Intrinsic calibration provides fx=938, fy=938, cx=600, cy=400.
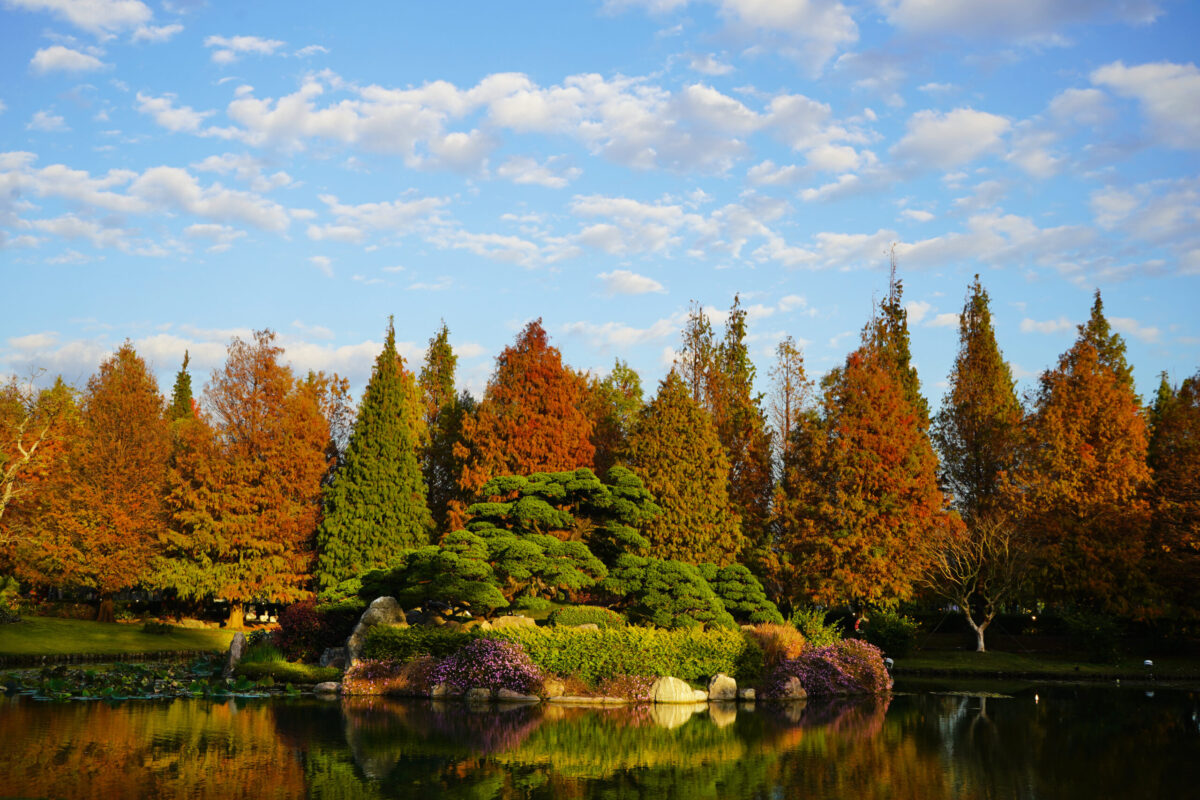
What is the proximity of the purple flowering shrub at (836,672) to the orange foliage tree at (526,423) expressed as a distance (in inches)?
637

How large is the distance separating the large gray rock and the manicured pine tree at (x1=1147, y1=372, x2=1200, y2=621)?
25.0 meters

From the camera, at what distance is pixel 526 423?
39.9 metres

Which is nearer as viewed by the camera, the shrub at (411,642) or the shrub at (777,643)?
the shrub at (411,642)

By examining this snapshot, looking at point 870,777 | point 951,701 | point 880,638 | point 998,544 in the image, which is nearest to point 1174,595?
point 998,544

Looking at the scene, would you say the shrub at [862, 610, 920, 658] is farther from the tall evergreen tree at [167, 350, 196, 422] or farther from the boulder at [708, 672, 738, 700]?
the tall evergreen tree at [167, 350, 196, 422]

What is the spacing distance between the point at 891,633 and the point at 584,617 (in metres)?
15.2

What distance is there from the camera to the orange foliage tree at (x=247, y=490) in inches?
1532

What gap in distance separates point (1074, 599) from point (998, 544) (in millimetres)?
3425

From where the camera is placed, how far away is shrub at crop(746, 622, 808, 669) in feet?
82.5

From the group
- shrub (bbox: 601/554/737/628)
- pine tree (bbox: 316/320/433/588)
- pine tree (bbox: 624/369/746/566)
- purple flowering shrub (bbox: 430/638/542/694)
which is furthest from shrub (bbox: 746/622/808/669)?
pine tree (bbox: 316/320/433/588)

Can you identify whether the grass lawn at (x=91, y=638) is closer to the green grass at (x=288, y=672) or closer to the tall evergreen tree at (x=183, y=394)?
the green grass at (x=288, y=672)

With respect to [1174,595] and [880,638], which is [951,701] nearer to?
[880,638]

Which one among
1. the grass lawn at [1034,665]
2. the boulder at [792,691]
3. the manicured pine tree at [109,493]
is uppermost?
the manicured pine tree at [109,493]

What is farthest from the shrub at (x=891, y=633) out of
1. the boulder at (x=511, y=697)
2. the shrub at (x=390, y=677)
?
the shrub at (x=390, y=677)
